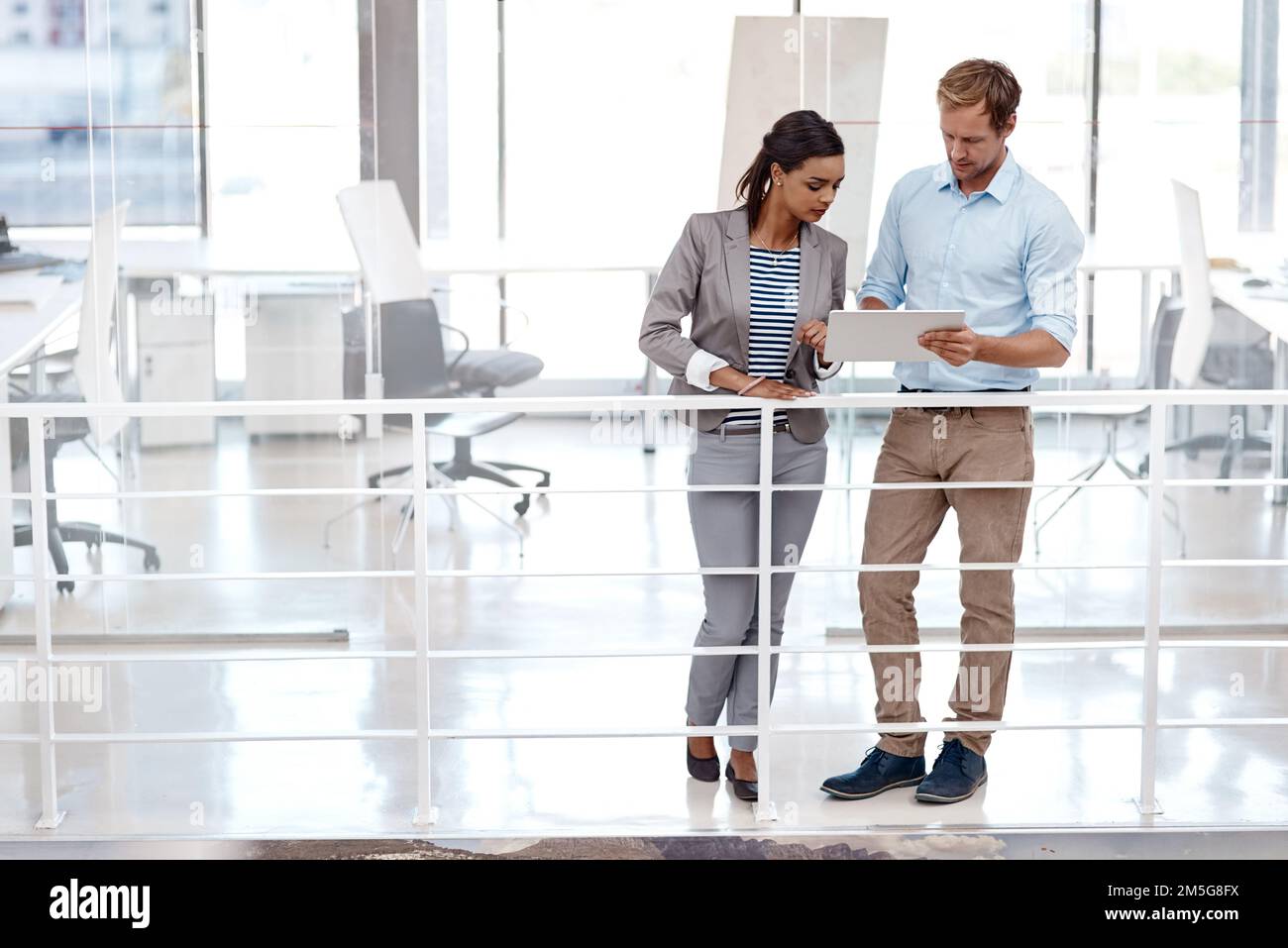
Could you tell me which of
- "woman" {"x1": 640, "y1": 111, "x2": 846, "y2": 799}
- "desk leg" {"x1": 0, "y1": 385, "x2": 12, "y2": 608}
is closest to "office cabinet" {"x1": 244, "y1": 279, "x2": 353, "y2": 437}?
"desk leg" {"x1": 0, "y1": 385, "x2": 12, "y2": 608}

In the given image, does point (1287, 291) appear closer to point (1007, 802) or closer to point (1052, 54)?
point (1052, 54)

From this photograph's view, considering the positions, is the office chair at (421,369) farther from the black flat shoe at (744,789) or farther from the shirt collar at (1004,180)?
the shirt collar at (1004,180)

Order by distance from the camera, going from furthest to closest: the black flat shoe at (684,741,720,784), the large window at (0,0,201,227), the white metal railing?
the large window at (0,0,201,227) → the black flat shoe at (684,741,720,784) → the white metal railing

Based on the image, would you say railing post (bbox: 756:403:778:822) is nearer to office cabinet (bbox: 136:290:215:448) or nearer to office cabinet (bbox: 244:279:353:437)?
office cabinet (bbox: 244:279:353:437)

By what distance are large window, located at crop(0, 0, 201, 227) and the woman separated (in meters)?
1.69

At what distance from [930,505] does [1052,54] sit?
157cm

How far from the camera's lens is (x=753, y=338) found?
2.97 metres

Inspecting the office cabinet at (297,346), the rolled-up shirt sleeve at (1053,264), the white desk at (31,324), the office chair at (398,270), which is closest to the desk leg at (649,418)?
the office chair at (398,270)

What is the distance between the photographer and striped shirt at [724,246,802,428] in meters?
2.96

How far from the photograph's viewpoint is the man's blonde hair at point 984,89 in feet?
9.43

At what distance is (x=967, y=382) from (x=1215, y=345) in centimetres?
161

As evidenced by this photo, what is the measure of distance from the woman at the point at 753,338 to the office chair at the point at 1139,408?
1.49 metres

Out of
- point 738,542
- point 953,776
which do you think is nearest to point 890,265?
point 738,542
